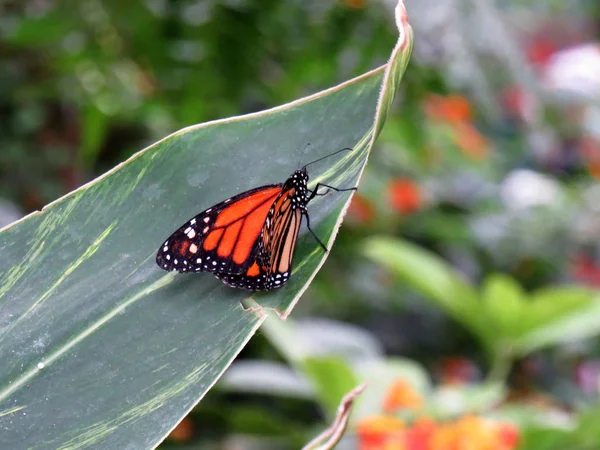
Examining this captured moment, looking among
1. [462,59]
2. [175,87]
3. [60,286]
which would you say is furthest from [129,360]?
[175,87]

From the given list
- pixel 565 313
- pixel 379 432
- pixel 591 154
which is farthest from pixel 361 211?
pixel 591 154

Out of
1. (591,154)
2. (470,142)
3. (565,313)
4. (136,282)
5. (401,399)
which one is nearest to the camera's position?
(136,282)

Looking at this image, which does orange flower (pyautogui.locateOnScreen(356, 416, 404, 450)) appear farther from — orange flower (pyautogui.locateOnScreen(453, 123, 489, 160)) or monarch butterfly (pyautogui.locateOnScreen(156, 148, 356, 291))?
orange flower (pyautogui.locateOnScreen(453, 123, 489, 160))

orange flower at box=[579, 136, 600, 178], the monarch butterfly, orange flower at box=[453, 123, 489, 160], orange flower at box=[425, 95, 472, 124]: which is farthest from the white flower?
the monarch butterfly

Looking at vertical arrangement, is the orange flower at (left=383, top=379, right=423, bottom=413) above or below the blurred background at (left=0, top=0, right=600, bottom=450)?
below

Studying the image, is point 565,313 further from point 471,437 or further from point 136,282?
point 136,282

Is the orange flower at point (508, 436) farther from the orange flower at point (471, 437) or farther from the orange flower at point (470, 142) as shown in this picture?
the orange flower at point (470, 142)

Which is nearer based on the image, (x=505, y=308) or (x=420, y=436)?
(x=420, y=436)
